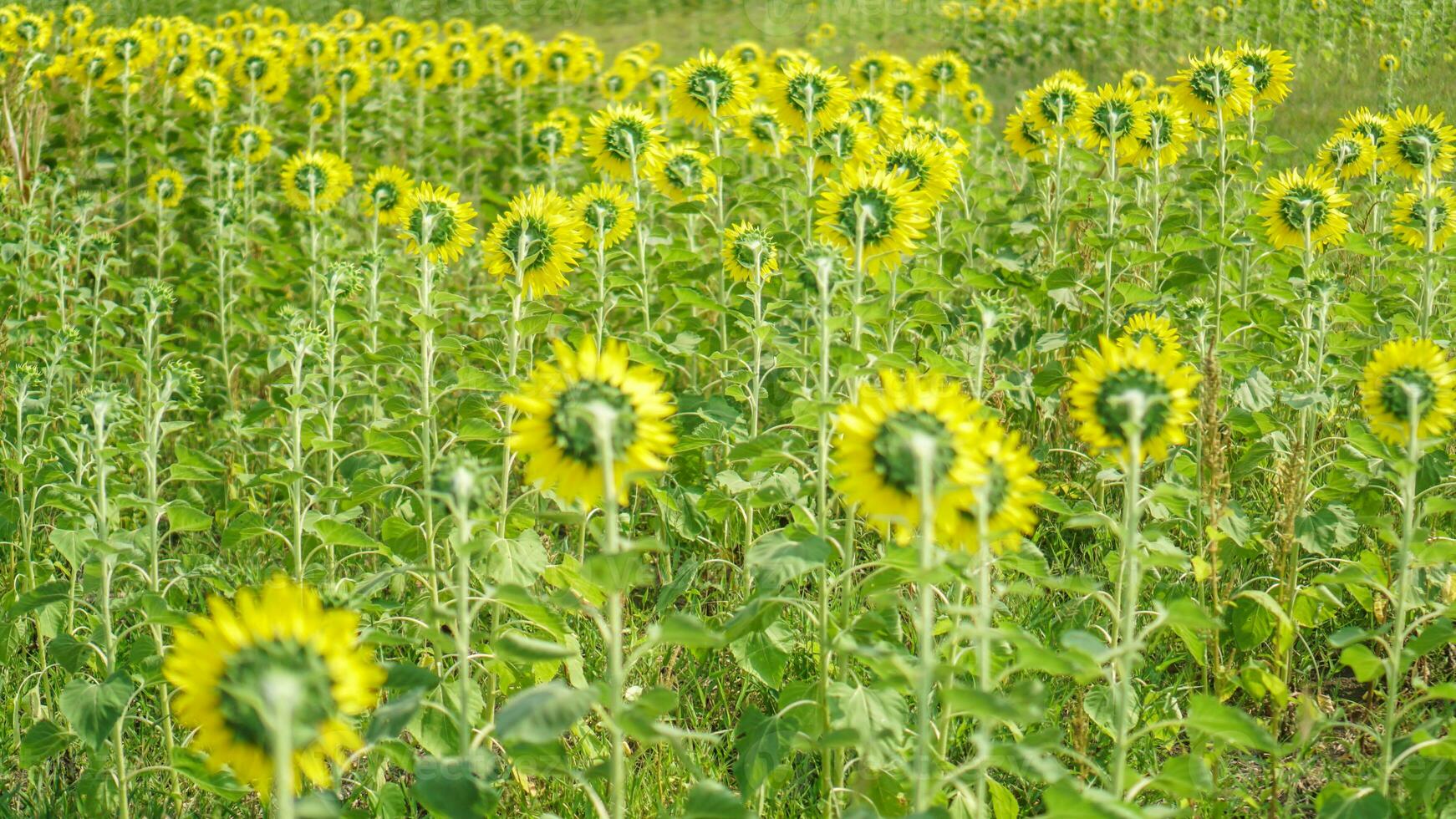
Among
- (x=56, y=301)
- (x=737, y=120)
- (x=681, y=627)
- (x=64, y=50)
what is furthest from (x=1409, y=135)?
(x=64, y=50)

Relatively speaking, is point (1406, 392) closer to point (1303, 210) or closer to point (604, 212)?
point (1303, 210)

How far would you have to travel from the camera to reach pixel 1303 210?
3330 mm

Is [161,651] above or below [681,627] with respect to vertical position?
below

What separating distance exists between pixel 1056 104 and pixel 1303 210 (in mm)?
1089

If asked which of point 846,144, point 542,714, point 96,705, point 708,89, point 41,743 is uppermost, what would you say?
point 708,89

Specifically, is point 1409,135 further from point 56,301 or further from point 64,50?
point 64,50

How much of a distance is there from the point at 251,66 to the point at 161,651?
4474mm

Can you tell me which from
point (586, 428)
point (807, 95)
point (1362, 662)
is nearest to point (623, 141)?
point (807, 95)

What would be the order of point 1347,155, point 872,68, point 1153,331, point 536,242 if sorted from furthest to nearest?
point 872,68
point 1347,155
point 1153,331
point 536,242

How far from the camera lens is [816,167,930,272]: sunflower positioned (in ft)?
8.66

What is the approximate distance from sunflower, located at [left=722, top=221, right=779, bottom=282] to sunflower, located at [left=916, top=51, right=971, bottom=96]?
2.16m

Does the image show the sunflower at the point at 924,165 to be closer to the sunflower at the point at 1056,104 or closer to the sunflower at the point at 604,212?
the sunflower at the point at 604,212

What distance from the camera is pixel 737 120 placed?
16.1 feet

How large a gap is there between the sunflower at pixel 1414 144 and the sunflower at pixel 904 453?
2772 millimetres
